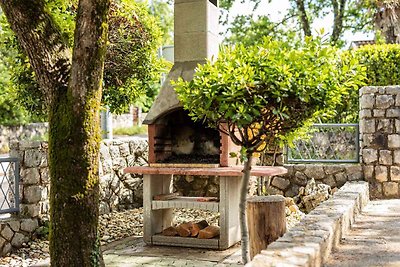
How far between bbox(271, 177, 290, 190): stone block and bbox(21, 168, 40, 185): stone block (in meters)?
4.34

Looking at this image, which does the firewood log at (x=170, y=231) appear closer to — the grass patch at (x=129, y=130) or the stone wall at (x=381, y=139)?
the stone wall at (x=381, y=139)

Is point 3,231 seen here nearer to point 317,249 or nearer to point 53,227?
point 53,227

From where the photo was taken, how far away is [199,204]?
676 cm

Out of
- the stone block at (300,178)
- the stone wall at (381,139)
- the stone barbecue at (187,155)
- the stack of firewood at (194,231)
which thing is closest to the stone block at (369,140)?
the stone wall at (381,139)

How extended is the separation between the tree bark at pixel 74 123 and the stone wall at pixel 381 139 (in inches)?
222

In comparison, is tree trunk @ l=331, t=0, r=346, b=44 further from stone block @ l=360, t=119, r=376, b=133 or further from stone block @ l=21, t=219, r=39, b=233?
stone block @ l=21, t=219, r=39, b=233

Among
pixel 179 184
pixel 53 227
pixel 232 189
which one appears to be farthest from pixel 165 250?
pixel 179 184

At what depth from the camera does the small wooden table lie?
6660 millimetres

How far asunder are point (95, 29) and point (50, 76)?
62 centimetres

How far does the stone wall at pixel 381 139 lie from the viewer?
360 inches

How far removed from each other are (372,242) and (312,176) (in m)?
4.26

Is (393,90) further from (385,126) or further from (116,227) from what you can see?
(116,227)

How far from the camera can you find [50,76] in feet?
16.8

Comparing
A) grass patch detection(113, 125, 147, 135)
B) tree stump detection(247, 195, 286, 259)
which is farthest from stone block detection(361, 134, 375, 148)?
grass patch detection(113, 125, 147, 135)
